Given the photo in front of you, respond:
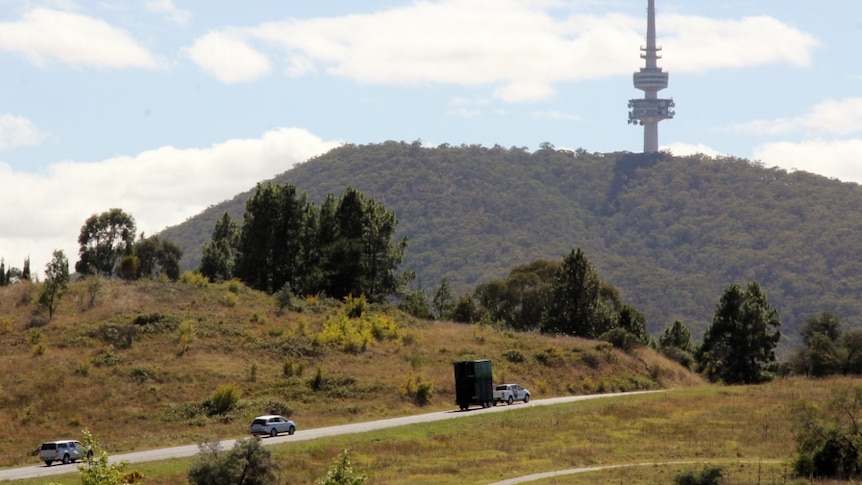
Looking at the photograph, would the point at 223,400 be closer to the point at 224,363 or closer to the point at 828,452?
the point at 224,363

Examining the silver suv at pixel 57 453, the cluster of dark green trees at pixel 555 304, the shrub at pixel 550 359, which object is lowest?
the silver suv at pixel 57 453

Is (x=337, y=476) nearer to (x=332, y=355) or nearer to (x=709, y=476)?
(x=709, y=476)

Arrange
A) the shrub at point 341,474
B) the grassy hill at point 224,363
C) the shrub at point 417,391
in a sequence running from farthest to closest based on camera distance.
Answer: the shrub at point 417,391, the grassy hill at point 224,363, the shrub at point 341,474

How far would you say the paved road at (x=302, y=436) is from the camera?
49656 millimetres

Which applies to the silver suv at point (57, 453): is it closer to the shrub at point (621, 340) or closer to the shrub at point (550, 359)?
the shrub at point (550, 359)

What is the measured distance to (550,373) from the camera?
85.8m

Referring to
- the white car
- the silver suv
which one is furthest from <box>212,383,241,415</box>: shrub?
the silver suv

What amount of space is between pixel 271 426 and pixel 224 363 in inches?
706

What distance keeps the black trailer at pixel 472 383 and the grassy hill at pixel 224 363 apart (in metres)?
3.16

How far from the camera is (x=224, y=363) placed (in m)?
A: 75.8

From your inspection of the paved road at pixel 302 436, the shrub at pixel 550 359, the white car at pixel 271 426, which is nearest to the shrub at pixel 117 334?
the paved road at pixel 302 436

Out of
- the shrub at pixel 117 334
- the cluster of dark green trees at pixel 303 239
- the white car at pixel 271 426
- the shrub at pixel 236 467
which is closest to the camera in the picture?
the shrub at pixel 236 467

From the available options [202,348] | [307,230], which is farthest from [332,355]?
[307,230]

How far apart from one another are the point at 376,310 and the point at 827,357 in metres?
38.6
